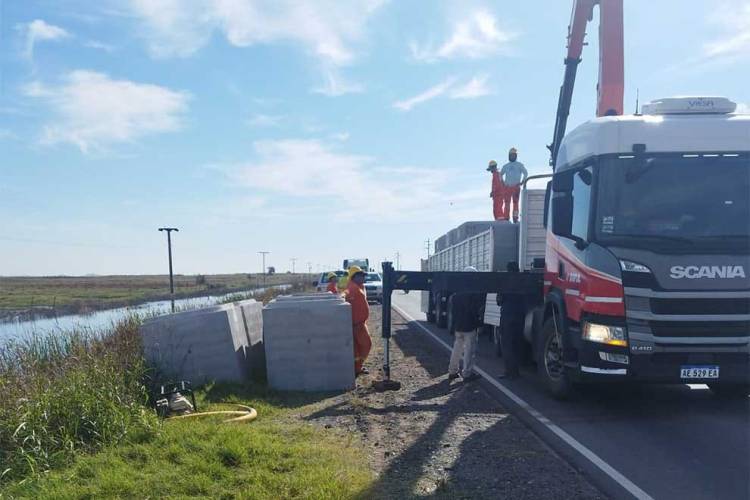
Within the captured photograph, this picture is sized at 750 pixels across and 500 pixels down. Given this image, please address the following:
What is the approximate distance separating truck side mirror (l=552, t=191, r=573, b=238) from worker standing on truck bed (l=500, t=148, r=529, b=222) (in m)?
5.20

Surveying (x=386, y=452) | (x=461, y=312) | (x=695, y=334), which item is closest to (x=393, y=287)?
(x=461, y=312)

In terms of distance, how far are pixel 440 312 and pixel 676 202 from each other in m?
11.7

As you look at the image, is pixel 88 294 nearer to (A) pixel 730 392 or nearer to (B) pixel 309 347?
(B) pixel 309 347

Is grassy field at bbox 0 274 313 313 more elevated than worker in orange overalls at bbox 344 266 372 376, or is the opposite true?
worker in orange overalls at bbox 344 266 372 376

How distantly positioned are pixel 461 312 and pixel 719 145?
170 inches

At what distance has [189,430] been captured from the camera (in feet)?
18.9

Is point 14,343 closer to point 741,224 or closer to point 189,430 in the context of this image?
point 189,430

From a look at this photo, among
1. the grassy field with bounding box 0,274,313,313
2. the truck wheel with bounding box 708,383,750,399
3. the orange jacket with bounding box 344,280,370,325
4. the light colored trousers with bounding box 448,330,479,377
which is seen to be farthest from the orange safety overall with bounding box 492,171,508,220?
the grassy field with bounding box 0,274,313,313

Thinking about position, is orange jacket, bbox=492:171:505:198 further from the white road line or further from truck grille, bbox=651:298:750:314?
truck grille, bbox=651:298:750:314

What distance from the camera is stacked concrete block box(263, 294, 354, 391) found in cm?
838

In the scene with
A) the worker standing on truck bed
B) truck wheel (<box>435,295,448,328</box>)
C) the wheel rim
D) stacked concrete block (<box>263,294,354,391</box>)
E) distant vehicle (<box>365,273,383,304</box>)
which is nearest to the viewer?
the wheel rim

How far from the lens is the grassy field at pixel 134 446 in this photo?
4559 millimetres

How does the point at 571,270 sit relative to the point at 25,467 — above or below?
above

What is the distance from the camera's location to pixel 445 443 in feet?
19.2
